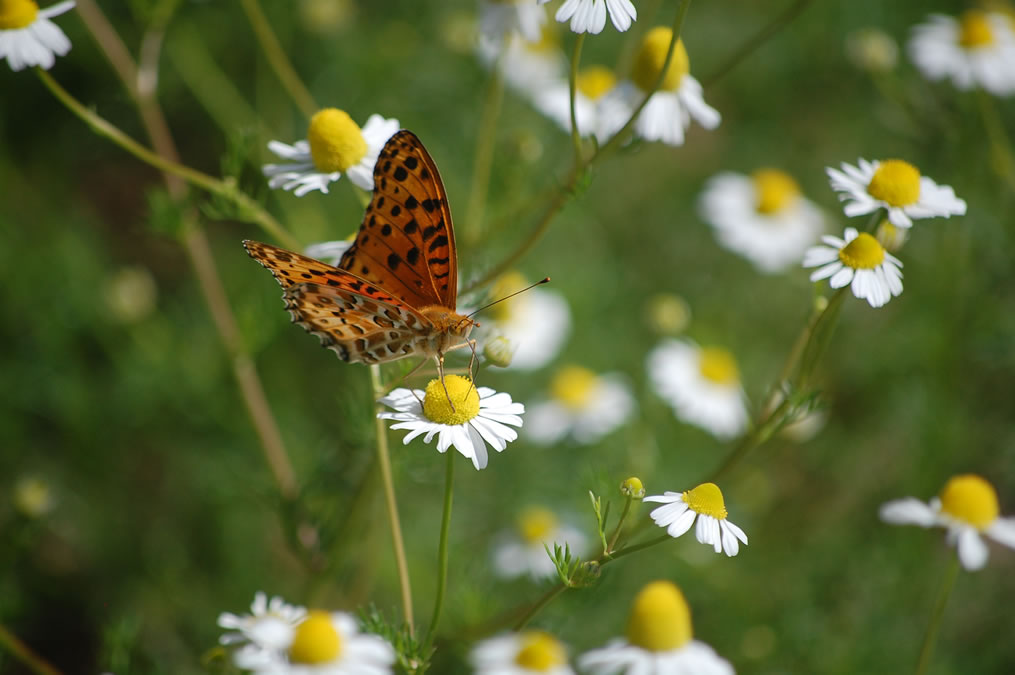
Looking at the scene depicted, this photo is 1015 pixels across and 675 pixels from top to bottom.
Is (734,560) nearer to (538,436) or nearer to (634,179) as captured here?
(538,436)

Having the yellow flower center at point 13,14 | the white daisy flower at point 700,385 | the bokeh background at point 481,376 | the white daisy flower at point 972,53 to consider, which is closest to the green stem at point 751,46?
the bokeh background at point 481,376

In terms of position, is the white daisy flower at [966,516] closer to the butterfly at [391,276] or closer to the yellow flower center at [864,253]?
the yellow flower center at [864,253]

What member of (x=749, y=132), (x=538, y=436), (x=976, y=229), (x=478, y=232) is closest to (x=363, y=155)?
(x=478, y=232)

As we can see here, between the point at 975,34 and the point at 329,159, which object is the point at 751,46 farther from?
the point at 975,34

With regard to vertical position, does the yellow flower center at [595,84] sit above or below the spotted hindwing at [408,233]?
above

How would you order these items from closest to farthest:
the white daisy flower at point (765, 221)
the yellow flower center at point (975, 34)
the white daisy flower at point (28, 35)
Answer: the white daisy flower at point (28, 35)
the yellow flower center at point (975, 34)
the white daisy flower at point (765, 221)

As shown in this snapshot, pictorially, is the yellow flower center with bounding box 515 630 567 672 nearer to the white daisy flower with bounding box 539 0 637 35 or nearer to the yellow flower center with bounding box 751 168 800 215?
the white daisy flower with bounding box 539 0 637 35
